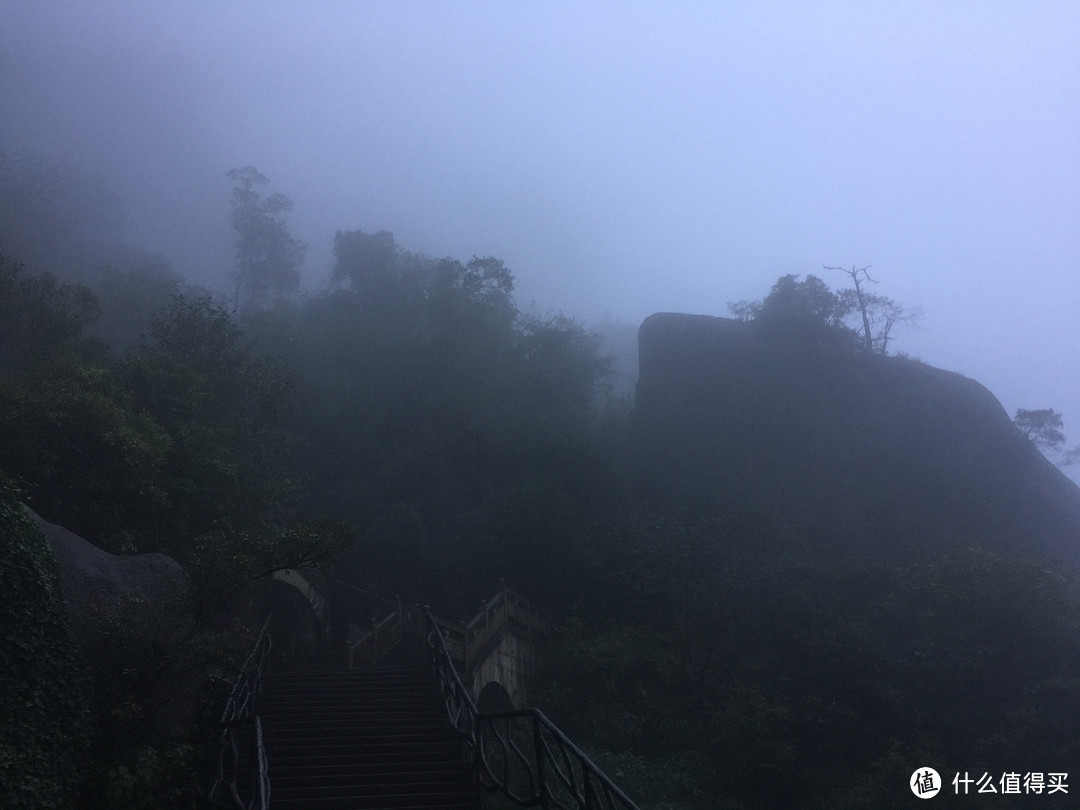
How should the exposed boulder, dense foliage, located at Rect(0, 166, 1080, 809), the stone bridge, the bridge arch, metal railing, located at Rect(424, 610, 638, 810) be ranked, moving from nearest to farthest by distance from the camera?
1. metal railing, located at Rect(424, 610, 638, 810)
2. the exposed boulder
3. dense foliage, located at Rect(0, 166, 1080, 809)
4. the stone bridge
5. the bridge arch

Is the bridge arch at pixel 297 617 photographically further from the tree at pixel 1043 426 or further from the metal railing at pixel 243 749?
the tree at pixel 1043 426

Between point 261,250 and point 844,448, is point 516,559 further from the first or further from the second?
point 261,250

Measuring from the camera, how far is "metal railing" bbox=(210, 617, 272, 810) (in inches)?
267

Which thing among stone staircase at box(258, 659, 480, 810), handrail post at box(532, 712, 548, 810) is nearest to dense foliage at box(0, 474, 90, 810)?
stone staircase at box(258, 659, 480, 810)

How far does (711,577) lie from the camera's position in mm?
20031

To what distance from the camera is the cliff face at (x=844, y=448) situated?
2386 cm

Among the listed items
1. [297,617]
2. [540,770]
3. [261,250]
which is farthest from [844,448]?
[261,250]

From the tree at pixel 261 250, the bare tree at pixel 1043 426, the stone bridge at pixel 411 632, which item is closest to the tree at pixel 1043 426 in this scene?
the bare tree at pixel 1043 426

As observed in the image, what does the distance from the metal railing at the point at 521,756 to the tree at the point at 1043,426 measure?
30301 millimetres

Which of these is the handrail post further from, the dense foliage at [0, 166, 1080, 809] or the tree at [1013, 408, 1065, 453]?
the tree at [1013, 408, 1065, 453]

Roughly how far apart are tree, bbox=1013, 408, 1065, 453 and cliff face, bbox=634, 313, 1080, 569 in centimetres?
588

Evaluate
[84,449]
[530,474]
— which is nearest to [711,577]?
[530,474]

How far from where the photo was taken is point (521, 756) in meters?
7.62

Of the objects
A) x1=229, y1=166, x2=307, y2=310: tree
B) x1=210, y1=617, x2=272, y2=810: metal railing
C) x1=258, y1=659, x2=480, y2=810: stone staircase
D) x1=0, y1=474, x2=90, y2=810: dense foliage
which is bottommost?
x1=258, y1=659, x2=480, y2=810: stone staircase
